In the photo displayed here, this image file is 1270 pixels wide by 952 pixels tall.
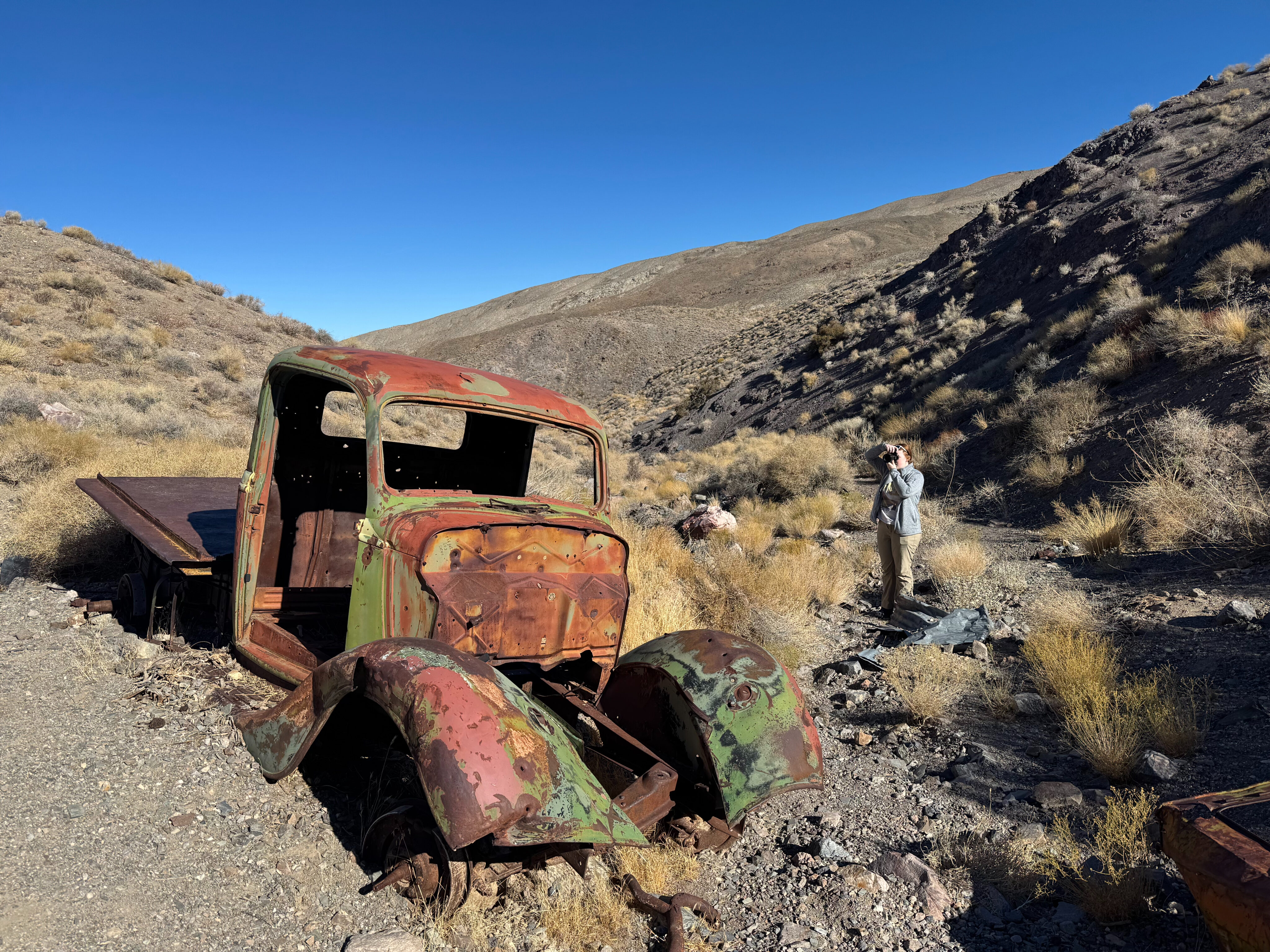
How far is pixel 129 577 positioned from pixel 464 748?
496cm

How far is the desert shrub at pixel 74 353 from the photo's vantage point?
18266 millimetres

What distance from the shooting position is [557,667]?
4.23m

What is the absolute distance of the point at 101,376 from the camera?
18.1 m

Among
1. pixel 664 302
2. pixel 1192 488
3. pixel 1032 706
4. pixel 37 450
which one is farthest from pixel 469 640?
pixel 664 302


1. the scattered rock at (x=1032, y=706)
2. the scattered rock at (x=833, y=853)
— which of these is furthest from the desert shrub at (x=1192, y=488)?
the scattered rock at (x=833, y=853)

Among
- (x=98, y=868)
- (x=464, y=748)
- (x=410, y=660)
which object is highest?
(x=410, y=660)

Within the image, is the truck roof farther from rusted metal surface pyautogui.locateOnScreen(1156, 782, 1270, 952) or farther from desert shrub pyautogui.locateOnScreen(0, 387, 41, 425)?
desert shrub pyautogui.locateOnScreen(0, 387, 41, 425)

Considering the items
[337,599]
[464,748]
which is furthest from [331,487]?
[464,748]

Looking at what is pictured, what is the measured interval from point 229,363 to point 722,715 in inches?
879

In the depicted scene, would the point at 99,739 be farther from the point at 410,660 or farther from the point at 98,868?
the point at 410,660

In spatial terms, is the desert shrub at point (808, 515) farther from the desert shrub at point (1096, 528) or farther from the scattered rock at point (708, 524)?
the desert shrub at point (1096, 528)

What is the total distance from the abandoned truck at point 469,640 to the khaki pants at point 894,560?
3962 mm

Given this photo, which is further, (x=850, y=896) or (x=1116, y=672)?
(x=1116, y=672)

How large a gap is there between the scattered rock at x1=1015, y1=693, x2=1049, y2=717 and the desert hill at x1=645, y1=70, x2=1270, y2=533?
19.2ft
